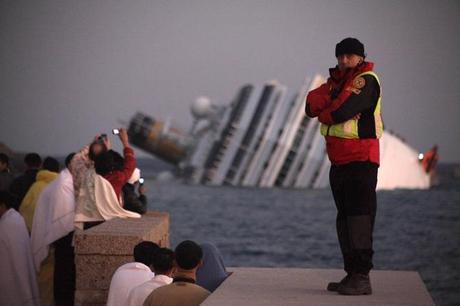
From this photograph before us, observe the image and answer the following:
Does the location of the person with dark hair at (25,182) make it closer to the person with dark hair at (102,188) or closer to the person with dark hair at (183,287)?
the person with dark hair at (102,188)

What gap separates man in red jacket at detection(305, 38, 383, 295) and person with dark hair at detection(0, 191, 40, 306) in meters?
3.88

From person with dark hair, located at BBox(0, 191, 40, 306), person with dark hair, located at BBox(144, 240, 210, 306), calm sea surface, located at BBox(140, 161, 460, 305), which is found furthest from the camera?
calm sea surface, located at BBox(140, 161, 460, 305)

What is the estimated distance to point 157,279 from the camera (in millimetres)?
7695

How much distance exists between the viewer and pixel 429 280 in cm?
4222

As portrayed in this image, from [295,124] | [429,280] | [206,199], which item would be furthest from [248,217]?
[429,280]

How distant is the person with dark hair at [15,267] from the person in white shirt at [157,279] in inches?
116

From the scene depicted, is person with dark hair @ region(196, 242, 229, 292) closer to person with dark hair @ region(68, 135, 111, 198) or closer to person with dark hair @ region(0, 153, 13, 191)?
person with dark hair @ region(68, 135, 111, 198)

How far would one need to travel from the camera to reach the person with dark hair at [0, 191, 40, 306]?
34.4 ft

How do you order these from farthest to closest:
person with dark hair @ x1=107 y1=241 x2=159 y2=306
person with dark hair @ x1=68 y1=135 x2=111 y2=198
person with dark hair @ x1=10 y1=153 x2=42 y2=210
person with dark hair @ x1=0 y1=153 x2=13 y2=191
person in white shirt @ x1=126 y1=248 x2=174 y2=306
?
person with dark hair @ x1=10 y1=153 x2=42 y2=210 < person with dark hair @ x1=0 y1=153 x2=13 y2=191 < person with dark hair @ x1=68 y1=135 x2=111 y2=198 < person with dark hair @ x1=107 y1=241 x2=159 y2=306 < person in white shirt @ x1=126 y1=248 x2=174 y2=306

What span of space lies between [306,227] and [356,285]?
210 ft

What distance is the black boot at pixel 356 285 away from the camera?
24.1ft

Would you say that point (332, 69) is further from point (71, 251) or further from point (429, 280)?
point (429, 280)

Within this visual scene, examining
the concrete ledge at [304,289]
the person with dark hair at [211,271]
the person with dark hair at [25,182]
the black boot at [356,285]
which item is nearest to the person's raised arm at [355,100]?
the black boot at [356,285]

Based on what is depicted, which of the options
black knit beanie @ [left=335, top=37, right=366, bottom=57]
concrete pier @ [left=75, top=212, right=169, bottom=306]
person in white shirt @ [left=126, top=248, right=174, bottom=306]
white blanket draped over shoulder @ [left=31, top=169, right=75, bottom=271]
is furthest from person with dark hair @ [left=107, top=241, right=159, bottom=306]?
white blanket draped over shoulder @ [left=31, top=169, right=75, bottom=271]
